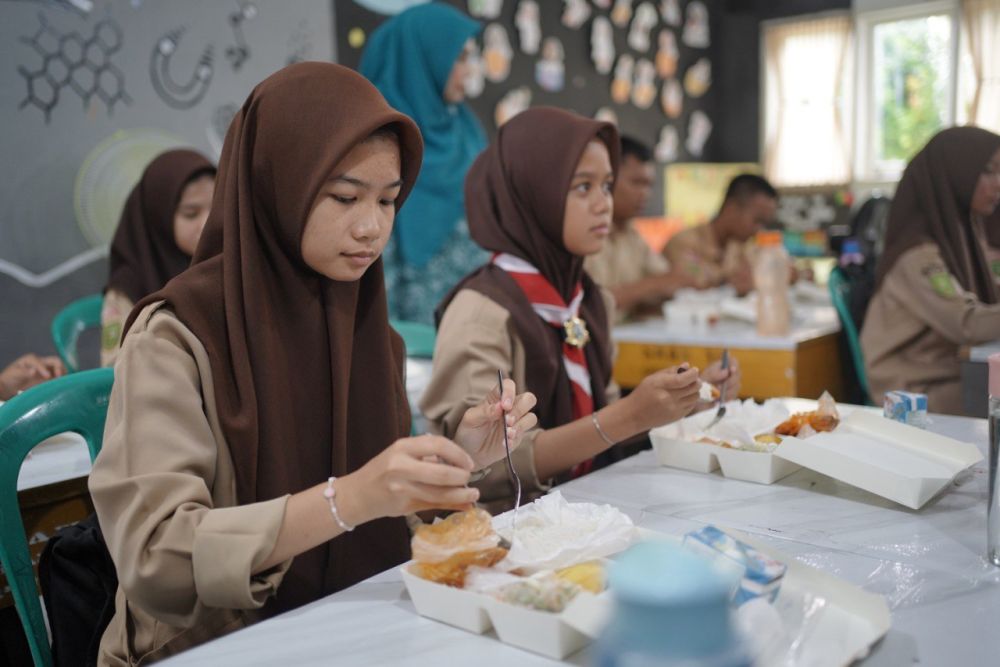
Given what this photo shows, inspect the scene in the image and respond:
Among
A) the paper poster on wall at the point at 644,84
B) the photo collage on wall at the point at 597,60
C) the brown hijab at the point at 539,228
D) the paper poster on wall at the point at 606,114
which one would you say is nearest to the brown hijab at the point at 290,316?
the brown hijab at the point at 539,228

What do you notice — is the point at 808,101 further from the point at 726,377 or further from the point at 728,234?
the point at 726,377

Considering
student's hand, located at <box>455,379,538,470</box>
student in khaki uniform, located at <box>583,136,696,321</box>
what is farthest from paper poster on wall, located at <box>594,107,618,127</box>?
student's hand, located at <box>455,379,538,470</box>

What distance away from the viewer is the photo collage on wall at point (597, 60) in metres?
4.68

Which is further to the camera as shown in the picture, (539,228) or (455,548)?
(539,228)

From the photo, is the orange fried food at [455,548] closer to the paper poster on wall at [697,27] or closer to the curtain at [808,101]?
the paper poster on wall at [697,27]

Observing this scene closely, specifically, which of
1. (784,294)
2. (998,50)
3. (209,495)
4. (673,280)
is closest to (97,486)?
(209,495)

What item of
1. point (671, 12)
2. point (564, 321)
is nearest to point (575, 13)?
point (671, 12)

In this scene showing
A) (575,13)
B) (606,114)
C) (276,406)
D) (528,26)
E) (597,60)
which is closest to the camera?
(276,406)

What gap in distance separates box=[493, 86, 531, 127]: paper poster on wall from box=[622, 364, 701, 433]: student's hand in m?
3.50

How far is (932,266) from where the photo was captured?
277 cm

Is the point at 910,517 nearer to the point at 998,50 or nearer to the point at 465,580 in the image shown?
the point at 465,580

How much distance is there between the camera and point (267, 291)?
3.99ft

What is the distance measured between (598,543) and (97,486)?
586mm

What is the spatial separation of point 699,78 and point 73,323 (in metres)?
5.35
